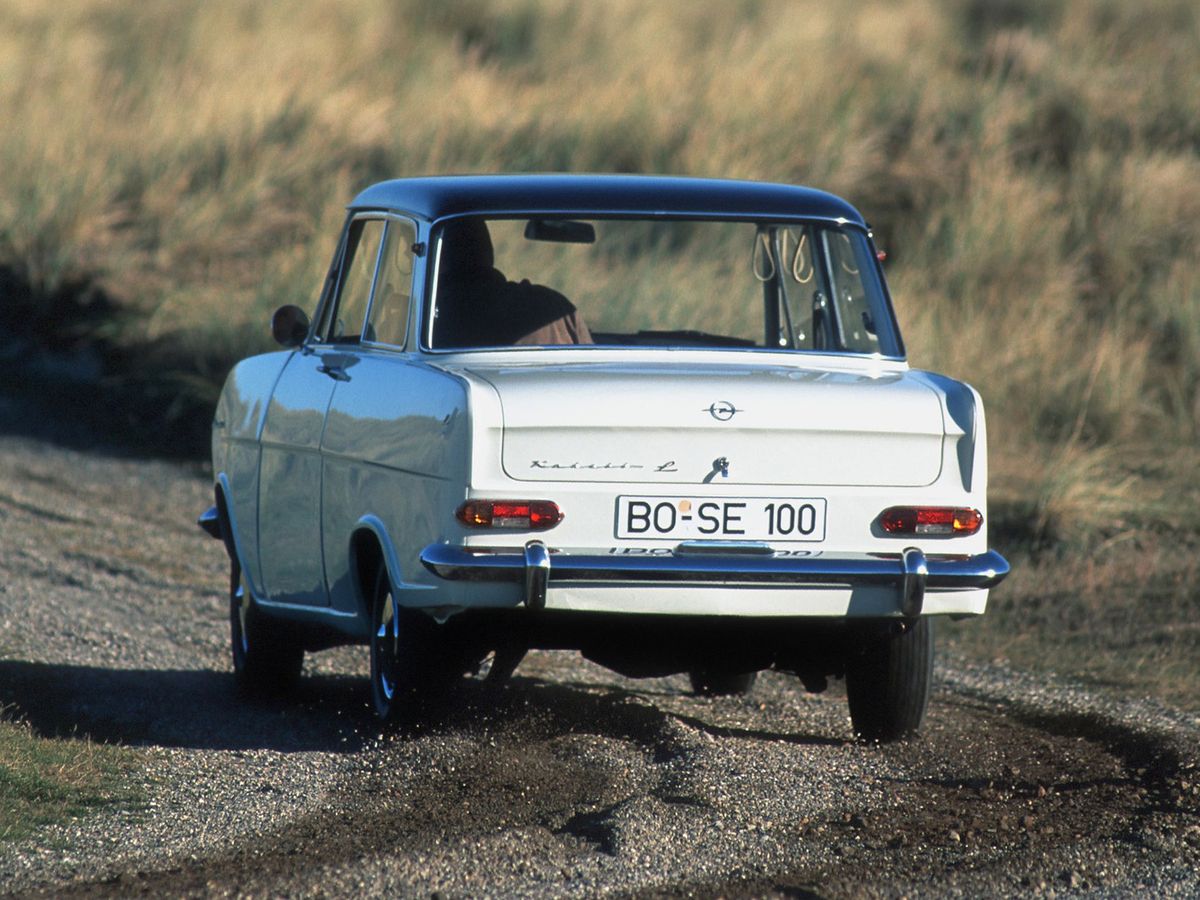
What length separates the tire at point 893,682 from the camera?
19.6 feet

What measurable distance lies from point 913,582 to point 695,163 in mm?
12231

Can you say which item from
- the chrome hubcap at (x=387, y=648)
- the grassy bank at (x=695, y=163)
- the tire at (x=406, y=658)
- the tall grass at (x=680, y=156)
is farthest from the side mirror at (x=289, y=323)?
the tall grass at (x=680, y=156)

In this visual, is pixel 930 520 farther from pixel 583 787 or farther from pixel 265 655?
pixel 265 655

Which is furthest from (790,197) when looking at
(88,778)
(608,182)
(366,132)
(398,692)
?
(366,132)

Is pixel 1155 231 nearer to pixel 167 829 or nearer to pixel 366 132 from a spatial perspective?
pixel 366 132

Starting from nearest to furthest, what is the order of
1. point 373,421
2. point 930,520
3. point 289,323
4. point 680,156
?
point 930,520 < point 373,421 < point 289,323 < point 680,156

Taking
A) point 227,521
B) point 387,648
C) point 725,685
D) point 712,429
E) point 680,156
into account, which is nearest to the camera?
point 712,429

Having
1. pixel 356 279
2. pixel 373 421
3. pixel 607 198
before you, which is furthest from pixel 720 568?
pixel 356 279

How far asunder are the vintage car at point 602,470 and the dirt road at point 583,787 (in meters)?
0.27

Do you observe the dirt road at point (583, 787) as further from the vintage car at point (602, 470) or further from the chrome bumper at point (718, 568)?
the chrome bumper at point (718, 568)

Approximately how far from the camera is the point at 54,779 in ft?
17.8

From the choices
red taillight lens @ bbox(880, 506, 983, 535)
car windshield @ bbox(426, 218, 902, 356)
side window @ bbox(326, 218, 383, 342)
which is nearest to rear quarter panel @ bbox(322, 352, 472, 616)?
car windshield @ bbox(426, 218, 902, 356)

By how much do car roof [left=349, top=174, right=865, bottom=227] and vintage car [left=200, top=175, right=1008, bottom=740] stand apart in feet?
0.03

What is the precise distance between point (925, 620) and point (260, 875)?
7.48 feet
